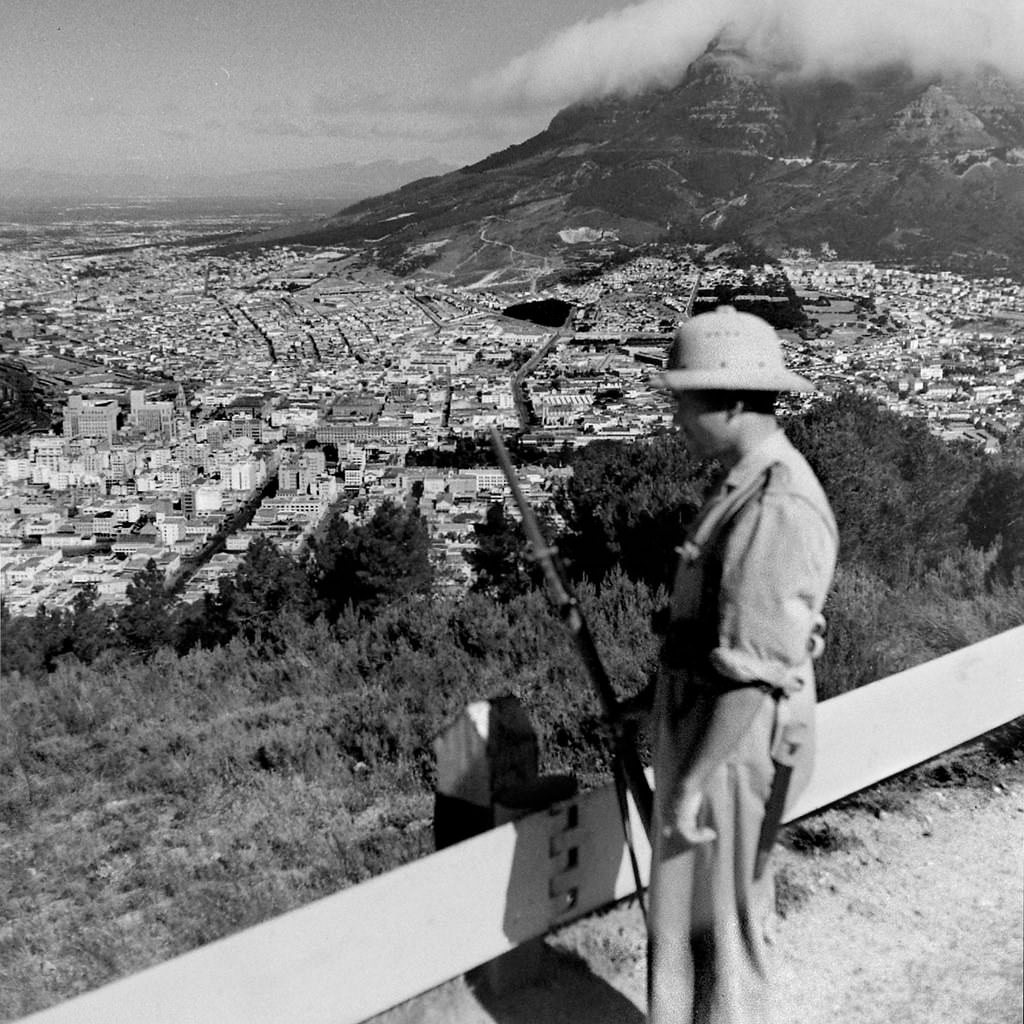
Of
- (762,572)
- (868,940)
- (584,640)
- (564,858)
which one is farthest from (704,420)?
(868,940)

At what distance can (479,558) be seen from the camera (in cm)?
598

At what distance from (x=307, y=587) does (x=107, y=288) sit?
7.77 feet

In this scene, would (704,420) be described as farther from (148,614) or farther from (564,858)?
(148,614)

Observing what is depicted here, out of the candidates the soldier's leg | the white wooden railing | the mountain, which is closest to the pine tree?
the mountain

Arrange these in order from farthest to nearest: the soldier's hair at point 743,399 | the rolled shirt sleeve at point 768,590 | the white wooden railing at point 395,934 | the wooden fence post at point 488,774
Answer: the wooden fence post at point 488,774 < the white wooden railing at point 395,934 < the soldier's hair at point 743,399 < the rolled shirt sleeve at point 768,590

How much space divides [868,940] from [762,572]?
1.60 m

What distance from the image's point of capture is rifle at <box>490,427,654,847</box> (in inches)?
71.4

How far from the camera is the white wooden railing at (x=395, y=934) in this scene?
1975 millimetres

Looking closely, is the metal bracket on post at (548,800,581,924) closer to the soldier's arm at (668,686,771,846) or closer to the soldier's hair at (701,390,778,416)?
the soldier's arm at (668,686,771,846)

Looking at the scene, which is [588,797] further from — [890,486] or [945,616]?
[890,486]

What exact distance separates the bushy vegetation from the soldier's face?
1.85 m

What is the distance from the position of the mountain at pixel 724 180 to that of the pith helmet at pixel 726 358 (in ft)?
13.0

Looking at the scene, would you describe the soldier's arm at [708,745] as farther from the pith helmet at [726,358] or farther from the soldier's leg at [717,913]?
the pith helmet at [726,358]

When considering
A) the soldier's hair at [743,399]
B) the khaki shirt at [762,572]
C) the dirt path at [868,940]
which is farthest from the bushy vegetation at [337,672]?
the soldier's hair at [743,399]
